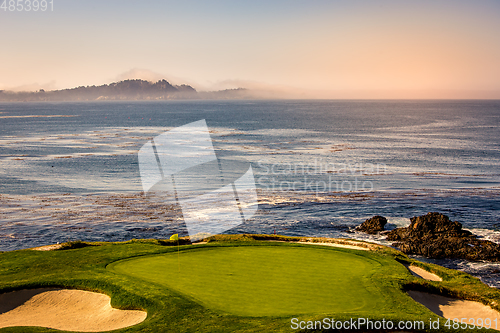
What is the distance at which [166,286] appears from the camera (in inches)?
597

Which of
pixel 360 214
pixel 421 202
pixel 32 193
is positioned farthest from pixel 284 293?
pixel 32 193

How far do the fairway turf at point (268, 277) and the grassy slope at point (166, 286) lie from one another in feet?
1.25

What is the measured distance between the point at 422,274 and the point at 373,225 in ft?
40.3

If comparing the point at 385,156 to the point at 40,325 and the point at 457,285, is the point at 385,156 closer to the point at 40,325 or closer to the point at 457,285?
the point at 457,285

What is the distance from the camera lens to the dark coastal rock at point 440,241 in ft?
81.7

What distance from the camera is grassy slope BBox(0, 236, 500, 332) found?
1248 centimetres

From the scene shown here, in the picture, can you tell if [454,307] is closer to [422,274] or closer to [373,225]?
[422,274]

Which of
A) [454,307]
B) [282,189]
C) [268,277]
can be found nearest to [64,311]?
[268,277]

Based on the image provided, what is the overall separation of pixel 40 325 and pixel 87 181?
36.4 meters

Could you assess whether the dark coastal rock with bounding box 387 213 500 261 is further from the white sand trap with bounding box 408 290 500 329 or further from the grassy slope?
the white sand trap with bounding box 408 290 500 329

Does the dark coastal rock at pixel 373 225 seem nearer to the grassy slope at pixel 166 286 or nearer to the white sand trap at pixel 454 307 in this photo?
the grassy slope at pixel 166 286

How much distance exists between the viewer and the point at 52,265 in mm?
18406

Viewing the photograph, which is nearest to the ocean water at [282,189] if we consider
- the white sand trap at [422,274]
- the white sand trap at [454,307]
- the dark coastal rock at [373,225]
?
the dark coastal rock at [373,225]

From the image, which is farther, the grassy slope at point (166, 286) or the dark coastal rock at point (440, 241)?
the dark coastal rock at point (440, 241)
